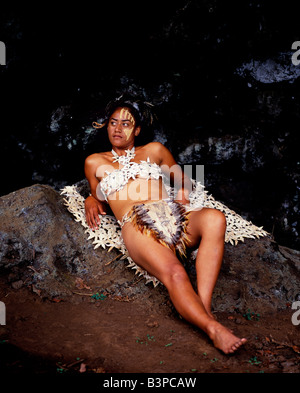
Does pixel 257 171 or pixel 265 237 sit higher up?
pixel 257 171

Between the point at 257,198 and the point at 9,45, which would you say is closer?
the point at 9,45

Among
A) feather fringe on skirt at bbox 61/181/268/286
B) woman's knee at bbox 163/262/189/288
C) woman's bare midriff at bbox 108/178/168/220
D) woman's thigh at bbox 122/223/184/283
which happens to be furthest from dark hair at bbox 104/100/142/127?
woman's knee at bbox 163/262/189/288

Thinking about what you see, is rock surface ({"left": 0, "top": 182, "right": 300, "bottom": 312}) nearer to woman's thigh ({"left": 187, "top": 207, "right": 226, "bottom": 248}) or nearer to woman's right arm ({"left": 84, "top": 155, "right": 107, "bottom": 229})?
woman's right arm ({"left": 84, "top": 155, "right": 107, "bottom": 229})

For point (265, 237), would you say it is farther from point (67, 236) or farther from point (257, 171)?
point (67, 236)

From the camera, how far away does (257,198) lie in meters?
4.42

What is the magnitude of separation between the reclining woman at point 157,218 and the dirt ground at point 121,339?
0.48 feet

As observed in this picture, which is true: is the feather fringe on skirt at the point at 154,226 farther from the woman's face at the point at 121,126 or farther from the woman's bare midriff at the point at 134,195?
the woman's face at the point at 121,126

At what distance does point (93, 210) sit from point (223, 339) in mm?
1778

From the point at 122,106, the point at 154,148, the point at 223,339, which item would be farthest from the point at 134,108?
the point at 223,339

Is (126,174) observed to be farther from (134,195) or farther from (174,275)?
(174,275)

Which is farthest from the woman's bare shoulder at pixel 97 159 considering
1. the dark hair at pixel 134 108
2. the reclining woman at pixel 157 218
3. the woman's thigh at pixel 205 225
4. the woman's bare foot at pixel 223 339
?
the woman's bare foot at pixel 223 339

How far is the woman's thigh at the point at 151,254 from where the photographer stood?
243 cm

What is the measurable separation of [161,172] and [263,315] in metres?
1.57

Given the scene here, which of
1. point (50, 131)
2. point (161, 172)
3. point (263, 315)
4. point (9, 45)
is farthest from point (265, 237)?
point (9, 45)
